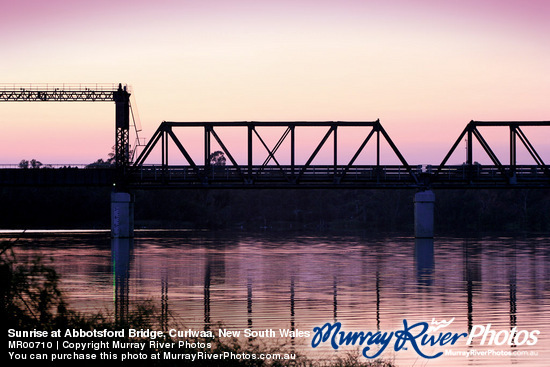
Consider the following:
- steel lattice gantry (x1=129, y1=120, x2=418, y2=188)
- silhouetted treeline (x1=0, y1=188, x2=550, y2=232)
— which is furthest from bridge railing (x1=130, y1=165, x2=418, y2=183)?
silhouetted treeline (x1=0, y1=188, x2=550, y2=232)

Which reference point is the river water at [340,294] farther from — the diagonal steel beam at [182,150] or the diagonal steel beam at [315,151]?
the diagonal steel beam at [315,151]

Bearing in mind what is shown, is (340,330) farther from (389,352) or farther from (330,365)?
(330,365)

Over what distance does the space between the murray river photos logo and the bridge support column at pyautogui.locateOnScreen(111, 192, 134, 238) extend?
58.6 meters

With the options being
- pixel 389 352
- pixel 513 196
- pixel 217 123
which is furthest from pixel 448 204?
pixel 389 352

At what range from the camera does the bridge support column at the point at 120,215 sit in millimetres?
75312

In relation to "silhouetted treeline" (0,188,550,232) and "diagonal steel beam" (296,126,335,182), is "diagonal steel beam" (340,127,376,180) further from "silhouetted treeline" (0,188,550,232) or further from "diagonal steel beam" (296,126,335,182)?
"silhouetted treeline" (0,188,550,232)

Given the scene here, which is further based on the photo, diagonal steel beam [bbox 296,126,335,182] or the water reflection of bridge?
diagonal steel beam [bbox 296,126,335,182]

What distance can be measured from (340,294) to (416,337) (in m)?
8.30

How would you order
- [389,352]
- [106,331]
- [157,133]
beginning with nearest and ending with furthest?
[106,331], [389,352], [157,133]

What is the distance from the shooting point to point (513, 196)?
155 metres

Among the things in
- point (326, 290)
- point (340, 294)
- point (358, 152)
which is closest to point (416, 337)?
point (340, 294)


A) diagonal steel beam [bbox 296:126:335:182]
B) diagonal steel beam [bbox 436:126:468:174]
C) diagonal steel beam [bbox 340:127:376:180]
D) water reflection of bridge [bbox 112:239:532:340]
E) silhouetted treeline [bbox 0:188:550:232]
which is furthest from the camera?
silhouetted treeline [bbox 0:188:550:232]

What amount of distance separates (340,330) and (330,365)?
4.21m

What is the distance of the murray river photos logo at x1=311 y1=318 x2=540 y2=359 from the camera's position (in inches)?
665
